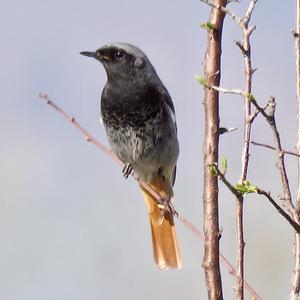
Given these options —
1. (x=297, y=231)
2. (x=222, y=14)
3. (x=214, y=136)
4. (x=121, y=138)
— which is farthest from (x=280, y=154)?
(x=121, y=138)

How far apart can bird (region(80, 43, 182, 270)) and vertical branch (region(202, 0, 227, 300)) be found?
2432mm

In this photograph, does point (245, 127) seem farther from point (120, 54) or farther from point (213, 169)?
point (120, 54)

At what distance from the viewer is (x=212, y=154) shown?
5.98ft

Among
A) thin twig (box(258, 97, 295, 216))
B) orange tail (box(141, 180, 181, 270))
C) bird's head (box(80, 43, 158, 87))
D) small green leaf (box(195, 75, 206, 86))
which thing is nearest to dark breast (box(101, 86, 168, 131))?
bird's head (box(80, 43, 158, 87))

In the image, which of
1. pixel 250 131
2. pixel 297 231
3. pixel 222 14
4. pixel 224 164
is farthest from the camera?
pixel 224 164

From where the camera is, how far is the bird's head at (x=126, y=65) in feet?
15.2

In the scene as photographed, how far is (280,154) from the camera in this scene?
159 centimetres

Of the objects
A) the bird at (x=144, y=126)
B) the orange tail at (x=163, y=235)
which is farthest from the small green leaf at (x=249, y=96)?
the orange tail at (x=163, y=235)

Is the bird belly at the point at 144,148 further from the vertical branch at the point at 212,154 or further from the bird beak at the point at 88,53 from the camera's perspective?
the vertical branch at the point at 212,154

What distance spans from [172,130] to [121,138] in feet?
1.04

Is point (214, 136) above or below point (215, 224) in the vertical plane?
above

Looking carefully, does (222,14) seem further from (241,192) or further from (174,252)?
(174,252)

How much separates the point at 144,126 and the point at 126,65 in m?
0.48

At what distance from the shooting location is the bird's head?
4641 mm
